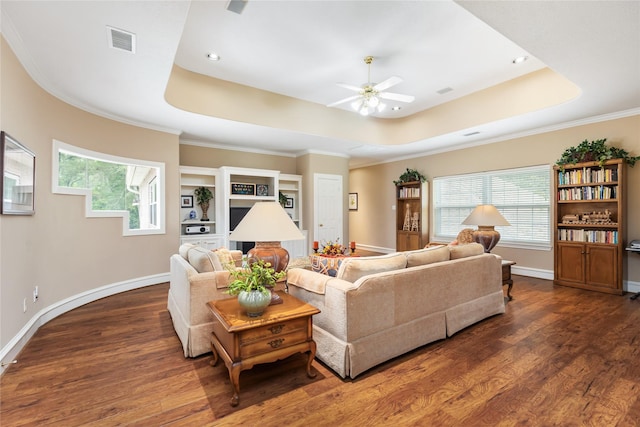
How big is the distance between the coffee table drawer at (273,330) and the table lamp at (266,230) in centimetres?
59

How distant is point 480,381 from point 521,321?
61.1 inches

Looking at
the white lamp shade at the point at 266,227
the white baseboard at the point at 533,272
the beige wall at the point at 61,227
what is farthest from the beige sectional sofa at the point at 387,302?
the white baseboard at the point at 533,272

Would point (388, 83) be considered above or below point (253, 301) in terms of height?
above

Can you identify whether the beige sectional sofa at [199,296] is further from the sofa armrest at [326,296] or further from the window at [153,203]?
the window at [153,203]

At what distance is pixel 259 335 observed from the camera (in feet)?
6.43

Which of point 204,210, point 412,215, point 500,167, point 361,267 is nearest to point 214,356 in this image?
point 361,267

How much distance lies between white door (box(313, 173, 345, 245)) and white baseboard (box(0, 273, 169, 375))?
10.8 ft

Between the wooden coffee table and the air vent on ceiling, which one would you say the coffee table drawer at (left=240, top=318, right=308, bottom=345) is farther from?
the air vent on ceiling

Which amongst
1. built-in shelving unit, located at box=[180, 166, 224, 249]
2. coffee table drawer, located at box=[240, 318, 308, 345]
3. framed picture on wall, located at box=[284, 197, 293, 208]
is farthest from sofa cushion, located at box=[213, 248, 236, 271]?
framed picture on wall, located at box=[284, 197, 293, 208]

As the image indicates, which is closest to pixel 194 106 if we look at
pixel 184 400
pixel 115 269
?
pixel 115 269

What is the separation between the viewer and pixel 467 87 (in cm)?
491

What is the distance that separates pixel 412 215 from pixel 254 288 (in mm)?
6177

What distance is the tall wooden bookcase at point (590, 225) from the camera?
4348 millimetres

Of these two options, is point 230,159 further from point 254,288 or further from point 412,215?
point 254,288
